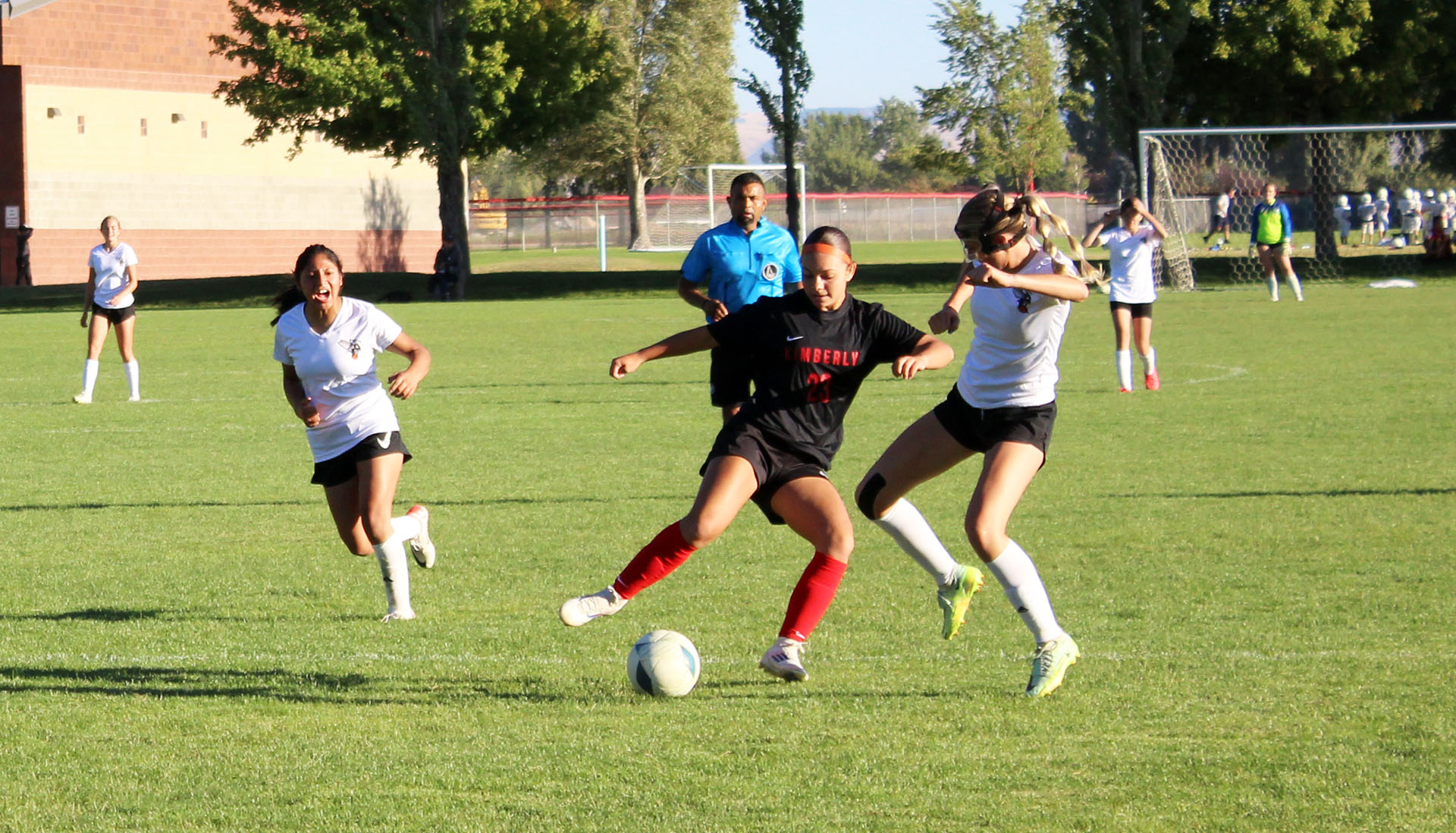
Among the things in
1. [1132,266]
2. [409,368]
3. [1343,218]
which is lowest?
[409,368]

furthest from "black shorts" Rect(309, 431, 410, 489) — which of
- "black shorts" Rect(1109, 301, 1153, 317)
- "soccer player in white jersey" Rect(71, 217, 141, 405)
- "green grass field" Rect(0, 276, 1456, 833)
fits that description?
"black shorts" Rect(1109, 301, 1153, 317)

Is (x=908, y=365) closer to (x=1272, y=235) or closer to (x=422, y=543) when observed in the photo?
(x=422, y=543)

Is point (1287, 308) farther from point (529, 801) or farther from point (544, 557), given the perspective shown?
point (529, 801)

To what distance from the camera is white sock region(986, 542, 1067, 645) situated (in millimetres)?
5699

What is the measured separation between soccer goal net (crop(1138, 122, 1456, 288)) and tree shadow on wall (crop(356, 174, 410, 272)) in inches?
1086

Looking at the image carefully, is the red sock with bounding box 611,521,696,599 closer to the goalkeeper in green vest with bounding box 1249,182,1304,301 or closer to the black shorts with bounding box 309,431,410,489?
the black shorts with bounding box 309,431,410,489

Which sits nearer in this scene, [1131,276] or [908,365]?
[908,365]

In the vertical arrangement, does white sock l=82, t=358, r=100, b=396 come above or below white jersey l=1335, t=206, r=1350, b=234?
below

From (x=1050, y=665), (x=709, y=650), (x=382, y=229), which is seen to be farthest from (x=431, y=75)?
(x=1050, y=665)

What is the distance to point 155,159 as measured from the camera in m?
49.8

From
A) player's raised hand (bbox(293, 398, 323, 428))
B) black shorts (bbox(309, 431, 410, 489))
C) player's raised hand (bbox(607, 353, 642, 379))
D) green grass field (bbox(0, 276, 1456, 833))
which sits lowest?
green grass field (bbox(0, 276, 1456, 833))

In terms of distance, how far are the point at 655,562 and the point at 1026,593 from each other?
135cm

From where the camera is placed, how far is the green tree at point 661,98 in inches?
2926

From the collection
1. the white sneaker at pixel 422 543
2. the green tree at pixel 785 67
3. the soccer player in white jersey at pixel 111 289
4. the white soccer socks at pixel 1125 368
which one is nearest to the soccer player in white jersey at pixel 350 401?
the white sneaker at pixel 422 543
